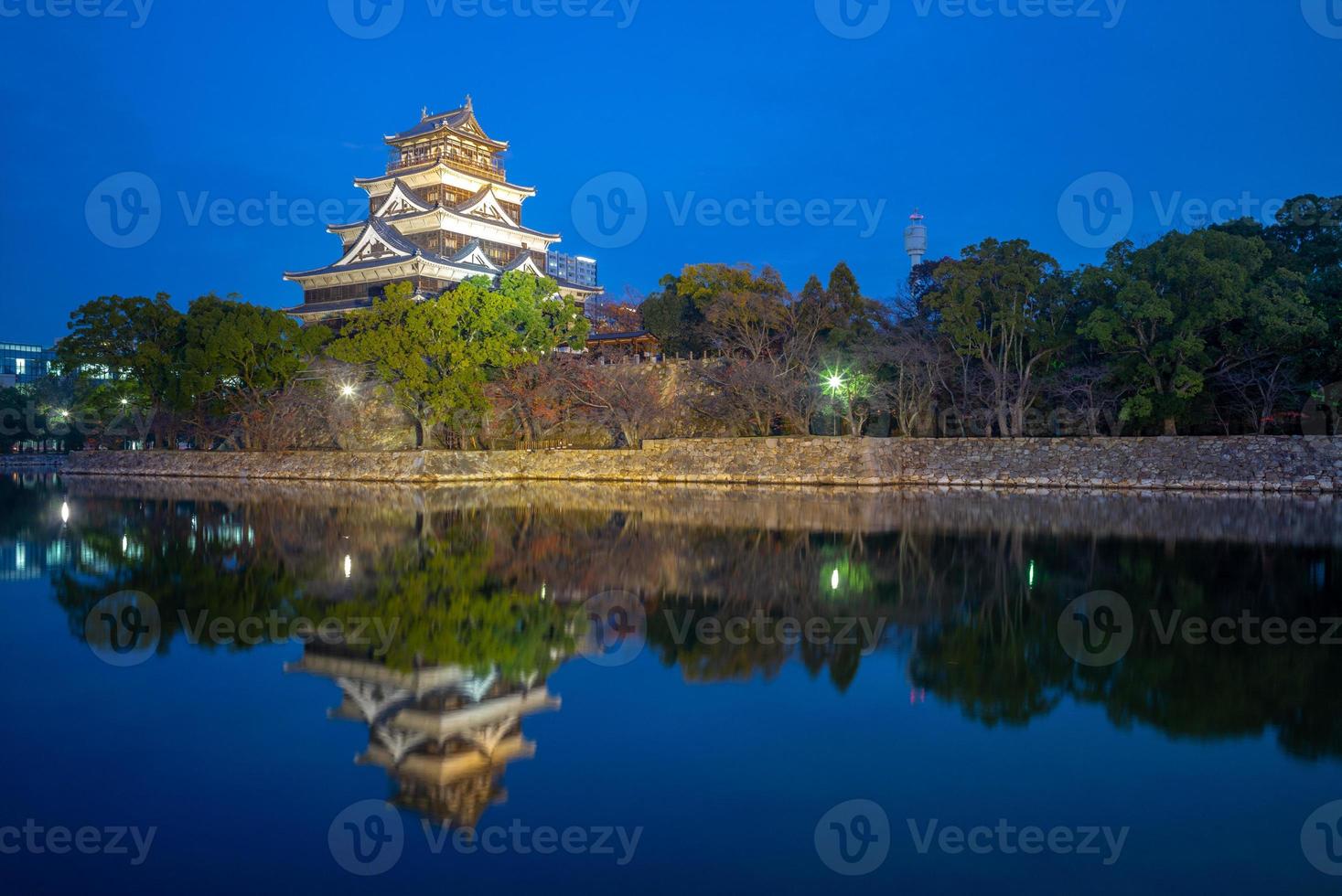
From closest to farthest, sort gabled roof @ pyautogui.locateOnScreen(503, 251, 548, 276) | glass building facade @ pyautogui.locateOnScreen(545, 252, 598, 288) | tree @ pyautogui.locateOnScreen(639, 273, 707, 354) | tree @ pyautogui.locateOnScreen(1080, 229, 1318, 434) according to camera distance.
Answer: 1. tree @ pyautogui.locateOnScreen(1080, 229, 1318, 434)
2. tree @ pyautogui.locateOnScreen(639, 273, 707, 354)
3. gabled roof @ pyautogui.locateOnScreen(503, 251, 548, 276)
4. glass building facade @ pyautogui.locateOnScreen(545, 252, 598, 288)

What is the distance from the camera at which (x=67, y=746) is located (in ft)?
14.9

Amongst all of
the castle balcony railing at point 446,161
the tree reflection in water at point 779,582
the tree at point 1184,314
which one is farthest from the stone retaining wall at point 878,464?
the castle balcony railing at point 446,161

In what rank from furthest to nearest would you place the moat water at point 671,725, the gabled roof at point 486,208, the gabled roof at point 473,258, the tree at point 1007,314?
the gabled roof at point 486,208 → the gabled roof at point 473,258 → the tree at point 1007,314 → the moat water at point 671,725

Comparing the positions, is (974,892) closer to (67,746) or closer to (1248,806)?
(1248,806)

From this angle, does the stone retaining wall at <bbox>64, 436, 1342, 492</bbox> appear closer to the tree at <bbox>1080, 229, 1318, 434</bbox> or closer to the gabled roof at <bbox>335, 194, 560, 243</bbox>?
the tree at <bbox>1080, 229, 1318, 434</bbox>

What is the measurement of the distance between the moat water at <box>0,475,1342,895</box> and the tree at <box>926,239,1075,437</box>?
1599cm

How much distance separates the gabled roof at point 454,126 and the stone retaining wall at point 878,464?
1741 cm

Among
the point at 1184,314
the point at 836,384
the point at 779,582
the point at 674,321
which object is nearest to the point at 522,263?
the point at 674,321

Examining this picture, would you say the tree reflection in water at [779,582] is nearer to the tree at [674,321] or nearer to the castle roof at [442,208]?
the tree at [674,321]

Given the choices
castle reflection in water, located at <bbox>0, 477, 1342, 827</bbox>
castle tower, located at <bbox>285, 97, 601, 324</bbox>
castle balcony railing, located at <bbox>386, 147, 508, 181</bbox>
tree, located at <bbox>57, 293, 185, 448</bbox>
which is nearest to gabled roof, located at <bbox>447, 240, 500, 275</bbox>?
castle tower, located at <bbox>285, 97, 601, 324</bbox>

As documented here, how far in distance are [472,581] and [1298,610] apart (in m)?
7.25

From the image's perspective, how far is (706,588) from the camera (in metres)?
8.73

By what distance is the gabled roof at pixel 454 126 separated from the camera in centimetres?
4141

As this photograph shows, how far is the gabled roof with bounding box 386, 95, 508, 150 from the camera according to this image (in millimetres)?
41409
